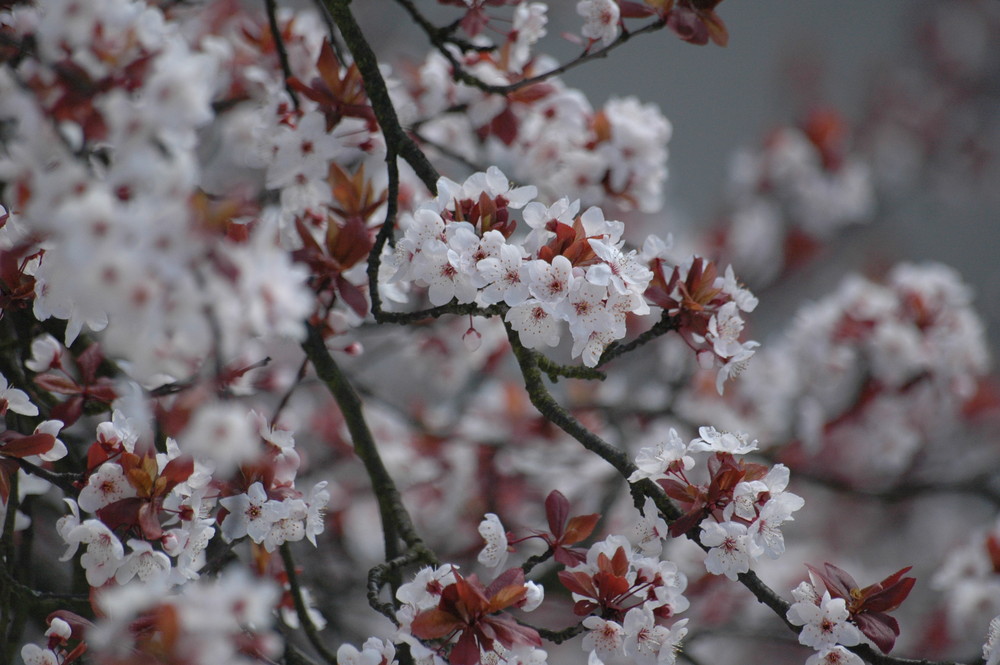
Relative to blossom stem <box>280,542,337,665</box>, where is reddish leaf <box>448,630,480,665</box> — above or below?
above

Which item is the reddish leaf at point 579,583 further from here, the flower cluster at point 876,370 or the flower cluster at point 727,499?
the flower cluster at point 876,370

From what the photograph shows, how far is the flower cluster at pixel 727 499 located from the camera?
0.82 m

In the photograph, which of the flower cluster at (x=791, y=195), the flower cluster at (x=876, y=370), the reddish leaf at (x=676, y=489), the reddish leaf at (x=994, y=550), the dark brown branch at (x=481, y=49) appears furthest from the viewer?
the flower cluster at (x=791, y=195)

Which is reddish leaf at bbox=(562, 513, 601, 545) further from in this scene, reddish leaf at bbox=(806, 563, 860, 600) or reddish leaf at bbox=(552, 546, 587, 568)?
reddish leaf at bbox=(806, 563, 860, 600)

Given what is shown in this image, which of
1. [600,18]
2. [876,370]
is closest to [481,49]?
[600,18]

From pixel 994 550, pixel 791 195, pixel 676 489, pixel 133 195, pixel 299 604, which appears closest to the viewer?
pixel 133 195

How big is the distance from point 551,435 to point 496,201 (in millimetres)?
1505

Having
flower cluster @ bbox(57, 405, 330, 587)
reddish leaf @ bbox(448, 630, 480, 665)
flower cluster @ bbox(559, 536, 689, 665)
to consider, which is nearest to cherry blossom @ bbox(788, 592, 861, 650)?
flower cluster @ bbox(559, 536, 689, 665)

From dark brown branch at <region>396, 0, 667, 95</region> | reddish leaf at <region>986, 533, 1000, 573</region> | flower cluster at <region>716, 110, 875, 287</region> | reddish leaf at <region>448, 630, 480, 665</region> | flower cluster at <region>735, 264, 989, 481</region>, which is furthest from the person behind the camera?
flower cluster at <region>716, 110, 875, 287</region>

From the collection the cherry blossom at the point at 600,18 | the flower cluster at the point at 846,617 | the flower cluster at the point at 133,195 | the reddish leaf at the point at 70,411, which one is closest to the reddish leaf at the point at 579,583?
the flower cluster at the point at 846,617

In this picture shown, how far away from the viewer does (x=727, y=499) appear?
2.76 ft

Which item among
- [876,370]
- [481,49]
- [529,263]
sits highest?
[481,49]

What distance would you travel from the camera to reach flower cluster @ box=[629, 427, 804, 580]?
0.82m

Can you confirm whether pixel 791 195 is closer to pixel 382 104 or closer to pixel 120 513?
pixel 382 104
